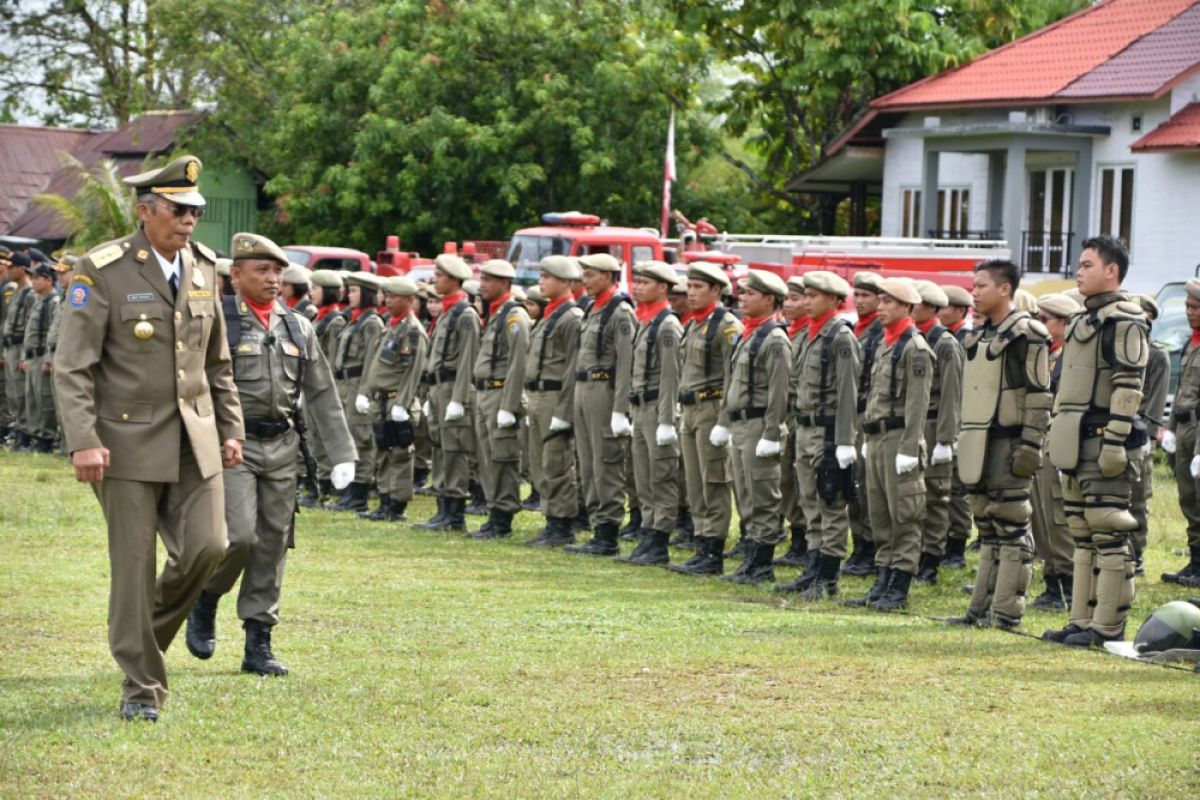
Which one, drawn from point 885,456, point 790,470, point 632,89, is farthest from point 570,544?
point 632,89

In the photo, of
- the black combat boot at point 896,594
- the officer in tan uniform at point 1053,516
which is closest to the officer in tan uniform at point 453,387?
the black combat boot at point 896,594

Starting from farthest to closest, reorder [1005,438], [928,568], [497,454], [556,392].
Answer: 1. [497,454]
2. [556,392]
3. [928,568]
4. [1005,438]

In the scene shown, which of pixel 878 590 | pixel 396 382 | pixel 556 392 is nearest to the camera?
pixel 878 590

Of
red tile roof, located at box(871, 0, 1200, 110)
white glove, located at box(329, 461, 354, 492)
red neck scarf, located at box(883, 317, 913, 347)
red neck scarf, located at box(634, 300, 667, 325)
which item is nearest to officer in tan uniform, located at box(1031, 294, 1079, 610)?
red neck scarf, located at box(883, 317, 913, 347)

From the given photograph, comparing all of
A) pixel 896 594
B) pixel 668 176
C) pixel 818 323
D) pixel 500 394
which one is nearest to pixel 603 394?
pixel 500 394

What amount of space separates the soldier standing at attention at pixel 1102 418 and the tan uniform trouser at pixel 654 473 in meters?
4.38

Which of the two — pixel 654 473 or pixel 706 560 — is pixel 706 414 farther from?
pixel 706 560

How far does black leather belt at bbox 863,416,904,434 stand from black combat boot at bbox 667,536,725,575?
2023mm

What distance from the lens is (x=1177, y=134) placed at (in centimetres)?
3238

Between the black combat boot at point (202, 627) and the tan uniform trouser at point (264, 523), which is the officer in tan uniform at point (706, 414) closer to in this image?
the black combat boot at point (202, 627)

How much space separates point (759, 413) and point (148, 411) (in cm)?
635

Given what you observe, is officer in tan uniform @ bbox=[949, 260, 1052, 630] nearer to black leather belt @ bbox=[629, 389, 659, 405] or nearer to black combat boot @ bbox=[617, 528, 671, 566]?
black combat boot @ bbox=[617, 528, 671, 566]

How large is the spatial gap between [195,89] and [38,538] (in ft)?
104

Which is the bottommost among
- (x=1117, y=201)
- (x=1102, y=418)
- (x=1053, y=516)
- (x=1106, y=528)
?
(x=1053, y=516)
